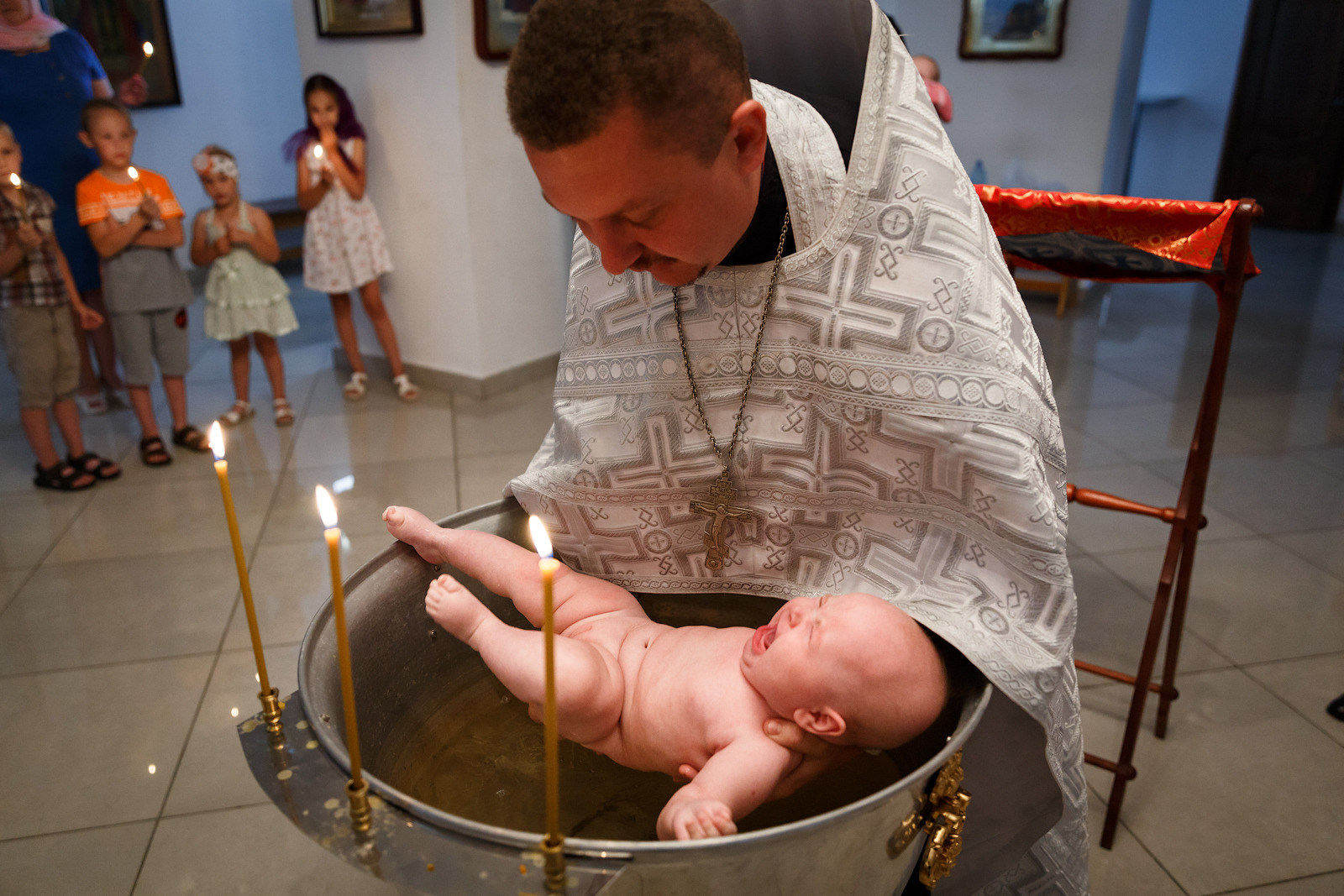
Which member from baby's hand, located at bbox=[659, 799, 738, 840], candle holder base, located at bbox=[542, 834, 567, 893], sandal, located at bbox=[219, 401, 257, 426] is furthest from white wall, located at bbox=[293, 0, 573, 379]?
candle holder base, located at bbox=[542, 834, 567, 893]

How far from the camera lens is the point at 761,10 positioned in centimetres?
118

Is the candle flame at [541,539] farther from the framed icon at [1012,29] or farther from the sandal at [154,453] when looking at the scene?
the framed icon at [1012,29]

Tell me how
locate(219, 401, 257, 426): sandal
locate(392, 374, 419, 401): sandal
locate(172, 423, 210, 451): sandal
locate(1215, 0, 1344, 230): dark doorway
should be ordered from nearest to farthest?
locate(172, 423, 210, 451): sandal → locate(219, 401, 257, 426): sandal → locate(392, 374, 419, 401): sandal → locate(1215, 0, 1344, 230): dark doorway

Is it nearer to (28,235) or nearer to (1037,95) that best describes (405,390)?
(28,235)

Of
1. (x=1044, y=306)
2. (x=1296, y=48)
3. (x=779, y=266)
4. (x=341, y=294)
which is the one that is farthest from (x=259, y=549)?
(x=1296, y=48)

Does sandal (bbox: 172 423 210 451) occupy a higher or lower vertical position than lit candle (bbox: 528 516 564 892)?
lower

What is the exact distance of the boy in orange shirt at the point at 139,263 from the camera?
9.45 feet

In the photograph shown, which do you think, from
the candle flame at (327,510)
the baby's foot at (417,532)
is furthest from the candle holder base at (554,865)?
the baby's foot at (417,532)

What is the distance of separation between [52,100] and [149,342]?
33.2 inches

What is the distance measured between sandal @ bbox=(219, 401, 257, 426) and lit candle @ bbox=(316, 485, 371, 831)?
2908 millimetres

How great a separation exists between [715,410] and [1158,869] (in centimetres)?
112

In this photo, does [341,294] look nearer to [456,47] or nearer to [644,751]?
[456,47]

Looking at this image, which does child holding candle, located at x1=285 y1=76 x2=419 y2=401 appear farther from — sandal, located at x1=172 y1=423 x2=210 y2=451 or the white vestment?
the white vestment

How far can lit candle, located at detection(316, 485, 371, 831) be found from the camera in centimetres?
68
